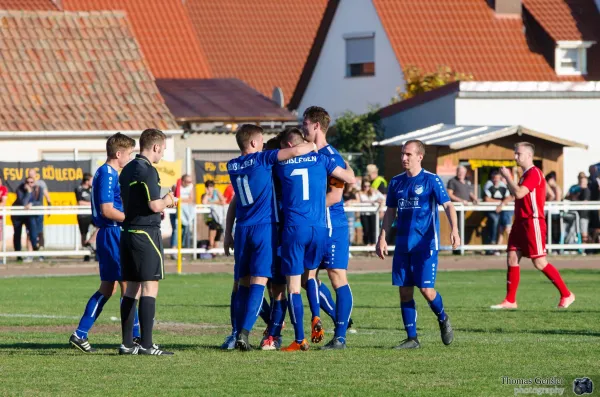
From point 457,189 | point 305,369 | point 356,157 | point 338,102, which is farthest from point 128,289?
point 338,102

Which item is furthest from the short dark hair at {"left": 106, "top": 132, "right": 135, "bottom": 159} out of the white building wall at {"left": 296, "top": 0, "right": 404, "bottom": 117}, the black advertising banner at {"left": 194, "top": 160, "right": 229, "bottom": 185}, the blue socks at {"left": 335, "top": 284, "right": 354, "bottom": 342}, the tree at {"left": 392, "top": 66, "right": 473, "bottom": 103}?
the white building wall at {"left": 296, "top": 0, "right": 404, "bottom": 117}

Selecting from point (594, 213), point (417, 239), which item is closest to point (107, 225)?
point (417, 239)

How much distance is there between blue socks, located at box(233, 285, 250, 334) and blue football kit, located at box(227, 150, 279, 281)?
1.08 ft

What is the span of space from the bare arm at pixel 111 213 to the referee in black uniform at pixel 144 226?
0.45 ft

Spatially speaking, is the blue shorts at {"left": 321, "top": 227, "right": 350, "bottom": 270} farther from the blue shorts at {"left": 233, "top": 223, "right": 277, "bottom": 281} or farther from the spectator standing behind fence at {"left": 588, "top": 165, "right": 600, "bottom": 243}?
the spectator standing behind fence at {"left": 588, "top": 165, "right": 600, "bottom": 243}

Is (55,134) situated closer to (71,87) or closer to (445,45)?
(71,87)

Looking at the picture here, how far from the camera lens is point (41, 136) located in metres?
31.7

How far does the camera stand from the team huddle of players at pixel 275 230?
1125 cm

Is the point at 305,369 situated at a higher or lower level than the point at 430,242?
lower

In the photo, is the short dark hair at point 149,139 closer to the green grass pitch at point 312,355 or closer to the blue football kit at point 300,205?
the blue football kit at point 300,205

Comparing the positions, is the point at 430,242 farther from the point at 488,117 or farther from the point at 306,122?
the point at 488,117

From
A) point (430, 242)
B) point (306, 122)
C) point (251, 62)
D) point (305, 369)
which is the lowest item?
point (305, 369)

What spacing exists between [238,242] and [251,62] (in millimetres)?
40596

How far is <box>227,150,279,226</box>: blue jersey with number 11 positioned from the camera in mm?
11344
